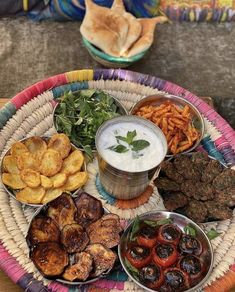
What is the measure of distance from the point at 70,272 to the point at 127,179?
1.38ft

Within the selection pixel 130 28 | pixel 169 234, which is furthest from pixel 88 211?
pixel 130 28

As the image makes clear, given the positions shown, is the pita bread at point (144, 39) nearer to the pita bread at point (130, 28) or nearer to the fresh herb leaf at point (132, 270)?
the pita bread at point (130, 28)

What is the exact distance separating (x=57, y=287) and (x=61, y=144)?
2.02 feet

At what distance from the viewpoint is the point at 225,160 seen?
2133 mm

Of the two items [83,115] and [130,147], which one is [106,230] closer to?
[130,147]

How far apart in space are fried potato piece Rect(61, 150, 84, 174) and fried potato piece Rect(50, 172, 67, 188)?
0.12 ft

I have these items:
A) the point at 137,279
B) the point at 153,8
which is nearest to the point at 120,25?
the point at 153,8

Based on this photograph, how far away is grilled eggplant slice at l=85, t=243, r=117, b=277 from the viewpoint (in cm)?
162

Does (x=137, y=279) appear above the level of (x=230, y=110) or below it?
above

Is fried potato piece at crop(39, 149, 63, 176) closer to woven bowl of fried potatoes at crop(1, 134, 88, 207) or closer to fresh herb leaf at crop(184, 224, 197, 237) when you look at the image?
woven bowl of fried potatoes at crop(1, 134, 88, 207)

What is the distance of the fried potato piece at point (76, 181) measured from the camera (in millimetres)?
1879

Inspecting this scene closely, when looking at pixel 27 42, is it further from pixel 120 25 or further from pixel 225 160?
pixel 225 160

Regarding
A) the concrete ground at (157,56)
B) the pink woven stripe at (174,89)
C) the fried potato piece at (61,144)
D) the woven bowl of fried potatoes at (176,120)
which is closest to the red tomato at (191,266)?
the woven bowl of fried potatoes at (176,120)

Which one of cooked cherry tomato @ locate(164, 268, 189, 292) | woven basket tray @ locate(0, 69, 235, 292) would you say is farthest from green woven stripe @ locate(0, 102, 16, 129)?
cooked cherry tomato @ locate(164, 268, 189, 292)
